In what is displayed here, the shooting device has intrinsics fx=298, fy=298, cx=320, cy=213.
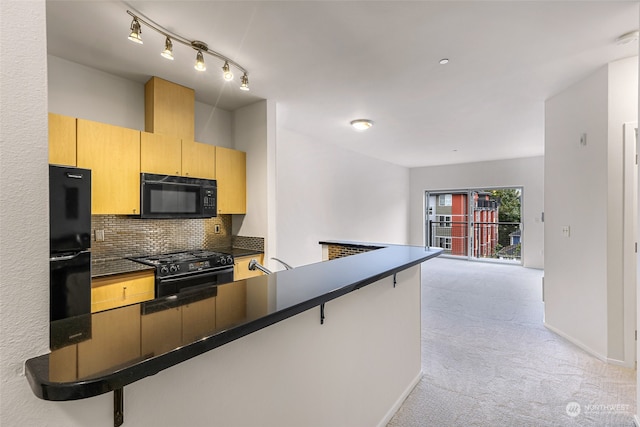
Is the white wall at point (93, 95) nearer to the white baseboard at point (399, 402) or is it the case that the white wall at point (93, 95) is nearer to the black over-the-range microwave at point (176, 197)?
the black over-the-range microwave at point (176, 197)

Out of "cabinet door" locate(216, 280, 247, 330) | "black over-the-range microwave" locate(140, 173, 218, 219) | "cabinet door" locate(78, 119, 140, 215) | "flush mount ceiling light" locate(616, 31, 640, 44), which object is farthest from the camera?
"black over-the-range microwave" locate(140, 173, 218, 219)

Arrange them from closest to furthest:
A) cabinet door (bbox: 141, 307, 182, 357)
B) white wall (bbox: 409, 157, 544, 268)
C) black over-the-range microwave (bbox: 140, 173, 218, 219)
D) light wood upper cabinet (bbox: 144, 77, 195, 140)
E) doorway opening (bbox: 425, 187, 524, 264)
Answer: cabinet door (bbox: 141, 307, 182, 357)
black over-the-range microwave (bbox: 140, 173, 218, 219)
light wood upper cabinet (bbox: 144, 77, 195, 140)
white wall (bbox: 409, 157, 544, 268)
doorway opening (bbox: 425, 187, 524, 264)

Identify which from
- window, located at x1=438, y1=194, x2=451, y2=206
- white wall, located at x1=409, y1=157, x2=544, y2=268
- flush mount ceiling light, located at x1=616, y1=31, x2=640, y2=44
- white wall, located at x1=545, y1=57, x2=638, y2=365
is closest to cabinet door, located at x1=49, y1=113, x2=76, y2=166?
flush mount ceiling light, located at x1=616, y1=31, x2=640, y2=44

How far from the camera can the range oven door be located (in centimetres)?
262

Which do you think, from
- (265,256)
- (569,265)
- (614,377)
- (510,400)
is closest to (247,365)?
(510,400)

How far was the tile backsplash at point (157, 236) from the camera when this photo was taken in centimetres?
280

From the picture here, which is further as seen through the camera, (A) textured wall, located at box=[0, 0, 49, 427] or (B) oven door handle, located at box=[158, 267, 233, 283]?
(B) oven door handle, located at box=[158, 267, 233, 283]

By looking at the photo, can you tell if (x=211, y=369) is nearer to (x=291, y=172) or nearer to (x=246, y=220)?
(x=246, y=220)

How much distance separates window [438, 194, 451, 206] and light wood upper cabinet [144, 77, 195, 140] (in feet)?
23.8

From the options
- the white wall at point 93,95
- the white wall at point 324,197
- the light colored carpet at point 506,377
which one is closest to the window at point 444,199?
the white wall at point 324,197

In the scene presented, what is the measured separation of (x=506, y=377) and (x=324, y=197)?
3.72 metres

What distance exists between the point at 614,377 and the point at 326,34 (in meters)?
3.52

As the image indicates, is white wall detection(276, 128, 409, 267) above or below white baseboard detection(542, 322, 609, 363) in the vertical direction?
above

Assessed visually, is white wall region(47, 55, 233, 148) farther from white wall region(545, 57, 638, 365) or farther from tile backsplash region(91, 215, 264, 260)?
white wall region(545, 57, 638, 365)
